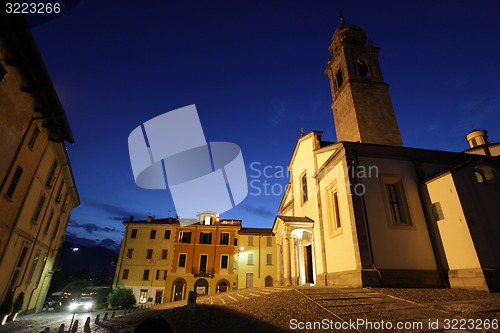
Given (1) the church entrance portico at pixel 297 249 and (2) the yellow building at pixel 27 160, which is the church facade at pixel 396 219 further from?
(2) the yellow building at pixel 27 160

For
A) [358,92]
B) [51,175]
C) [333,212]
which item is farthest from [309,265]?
[51,175]

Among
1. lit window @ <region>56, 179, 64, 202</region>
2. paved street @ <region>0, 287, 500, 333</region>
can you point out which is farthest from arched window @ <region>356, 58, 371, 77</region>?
lit window @ <region>56, 179, 64, 202</region>

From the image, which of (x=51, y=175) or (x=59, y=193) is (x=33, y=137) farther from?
(x=59, y=193)

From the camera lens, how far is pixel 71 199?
24.5 meters

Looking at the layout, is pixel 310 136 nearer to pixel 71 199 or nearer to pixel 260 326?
pixel 260 326

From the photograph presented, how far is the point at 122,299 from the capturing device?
2905 centimetres

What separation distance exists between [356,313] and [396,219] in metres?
7.46

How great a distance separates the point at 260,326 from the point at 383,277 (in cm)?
713

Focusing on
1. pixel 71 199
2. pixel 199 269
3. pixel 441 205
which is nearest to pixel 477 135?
pixel 441 205

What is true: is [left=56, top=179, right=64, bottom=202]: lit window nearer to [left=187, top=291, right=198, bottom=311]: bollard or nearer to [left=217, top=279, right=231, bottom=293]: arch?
[left=187, top=291, right=198, bottom=311]: bollard

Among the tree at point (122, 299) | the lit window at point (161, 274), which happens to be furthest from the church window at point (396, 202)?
the lit window at point (161, 274)

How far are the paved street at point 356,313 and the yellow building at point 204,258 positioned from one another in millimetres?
26648

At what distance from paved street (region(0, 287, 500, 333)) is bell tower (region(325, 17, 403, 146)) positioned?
1437 centimetres

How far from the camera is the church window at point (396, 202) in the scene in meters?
12.3
